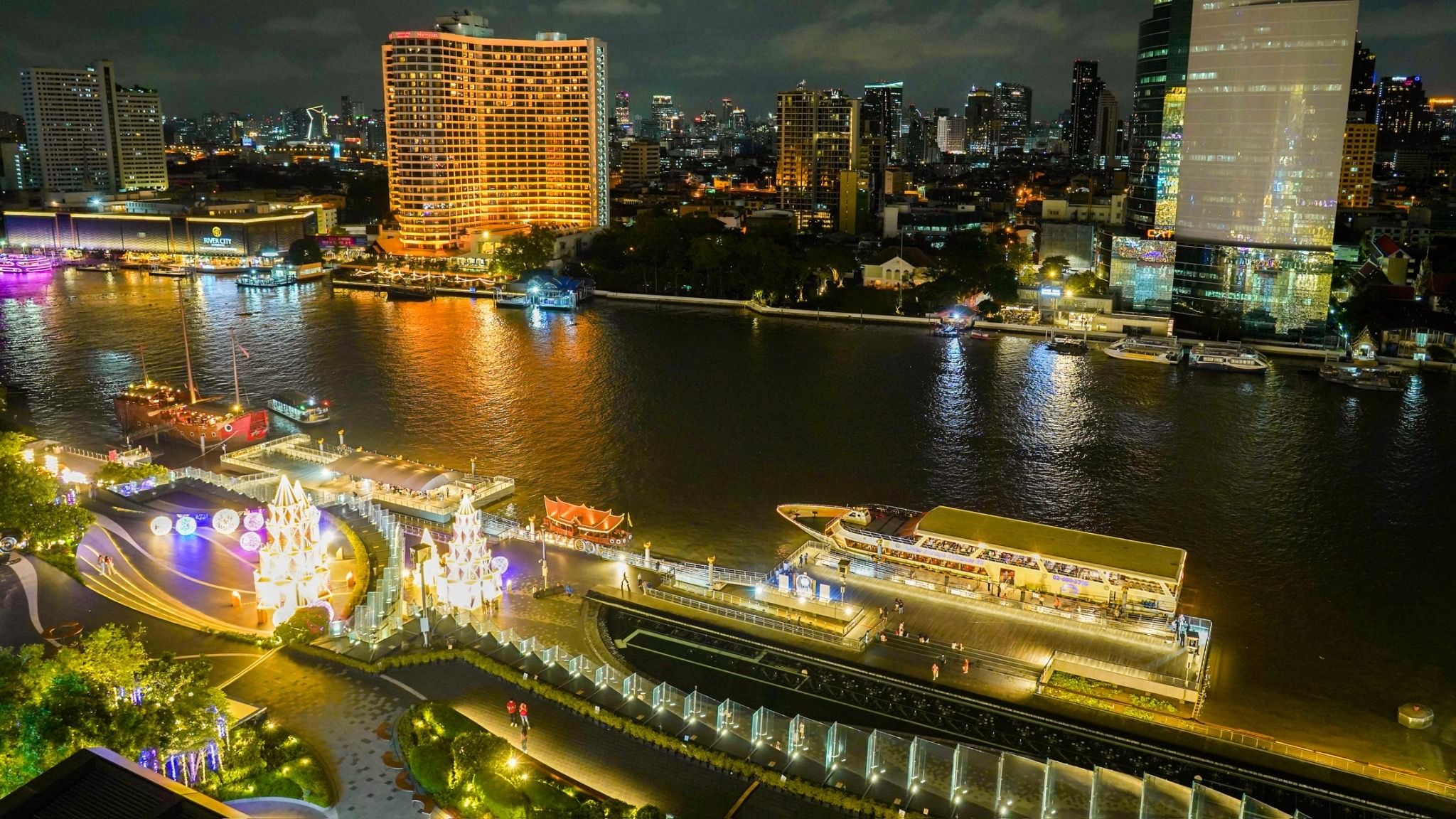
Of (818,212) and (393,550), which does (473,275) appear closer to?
(818,212)

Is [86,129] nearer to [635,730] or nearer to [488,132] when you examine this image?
[488,132]

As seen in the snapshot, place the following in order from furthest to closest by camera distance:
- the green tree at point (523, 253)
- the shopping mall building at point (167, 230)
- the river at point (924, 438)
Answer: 1. the shopping mall building at point (167, 230)
2. the green tree at point (523, 253)
3. the river at point (924, 438)

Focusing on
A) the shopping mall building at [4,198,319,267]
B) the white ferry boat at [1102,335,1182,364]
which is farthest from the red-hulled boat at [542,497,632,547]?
the shopping mall building at [4,198,319,267]

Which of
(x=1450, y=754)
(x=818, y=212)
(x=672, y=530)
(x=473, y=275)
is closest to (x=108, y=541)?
(x=672, y=530)

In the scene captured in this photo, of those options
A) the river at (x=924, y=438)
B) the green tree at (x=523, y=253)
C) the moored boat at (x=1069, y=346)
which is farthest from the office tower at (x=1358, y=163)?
the green tree at (x=523, y=253)

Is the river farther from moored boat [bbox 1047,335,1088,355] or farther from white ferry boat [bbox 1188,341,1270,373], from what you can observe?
moored boat [bbox 1047,335,1088,355]

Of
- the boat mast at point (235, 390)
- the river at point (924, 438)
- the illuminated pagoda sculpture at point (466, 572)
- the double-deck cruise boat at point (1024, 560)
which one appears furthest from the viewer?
the boat mast at point (235, 390)

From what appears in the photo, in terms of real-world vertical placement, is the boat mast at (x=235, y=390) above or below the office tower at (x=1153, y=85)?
below

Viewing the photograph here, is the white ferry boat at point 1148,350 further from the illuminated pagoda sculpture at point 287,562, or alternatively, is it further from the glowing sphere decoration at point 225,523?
the illuminated pagoda sculpture at point 287,562
